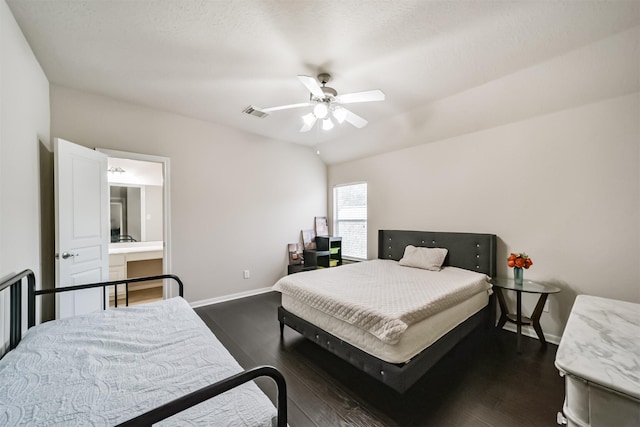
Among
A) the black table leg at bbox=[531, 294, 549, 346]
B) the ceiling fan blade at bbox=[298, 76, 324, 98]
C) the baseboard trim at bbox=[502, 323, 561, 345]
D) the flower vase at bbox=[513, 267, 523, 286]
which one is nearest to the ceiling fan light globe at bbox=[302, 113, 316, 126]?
the ceiling fan blade at bbox=[298, 76, 324, 98]

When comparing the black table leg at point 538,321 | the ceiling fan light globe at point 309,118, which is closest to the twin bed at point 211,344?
the black table leg at point 538,321

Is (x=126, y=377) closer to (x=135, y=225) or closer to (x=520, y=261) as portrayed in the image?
(x=520, y=261)

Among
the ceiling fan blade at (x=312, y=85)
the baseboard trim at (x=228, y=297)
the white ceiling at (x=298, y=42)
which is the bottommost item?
the baseboard trim at (x=228, y=297)

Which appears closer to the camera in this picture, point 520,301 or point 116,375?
point 116,375

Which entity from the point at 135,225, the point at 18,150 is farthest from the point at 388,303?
the point at 135,225

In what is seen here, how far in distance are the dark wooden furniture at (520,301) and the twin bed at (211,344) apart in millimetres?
146

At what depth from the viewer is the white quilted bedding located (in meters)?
0.90

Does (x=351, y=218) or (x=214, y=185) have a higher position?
(x=214, y=185)

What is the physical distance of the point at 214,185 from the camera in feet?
12.5

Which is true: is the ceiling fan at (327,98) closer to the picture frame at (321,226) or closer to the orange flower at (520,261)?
the orange flower at (520,261)

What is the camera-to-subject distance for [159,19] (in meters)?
1.77

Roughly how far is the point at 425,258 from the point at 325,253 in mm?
1816

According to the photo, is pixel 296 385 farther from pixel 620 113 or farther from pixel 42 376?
pixel 620 113

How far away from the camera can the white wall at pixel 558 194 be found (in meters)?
2.25
